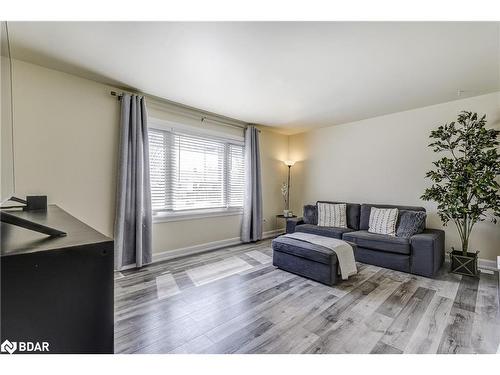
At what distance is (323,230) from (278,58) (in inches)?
105

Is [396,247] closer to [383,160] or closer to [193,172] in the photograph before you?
[383,160]

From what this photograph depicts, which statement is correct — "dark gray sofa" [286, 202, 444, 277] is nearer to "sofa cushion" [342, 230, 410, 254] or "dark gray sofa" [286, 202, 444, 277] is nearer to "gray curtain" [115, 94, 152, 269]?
"sofa cushion" [342, 230, 410, 254]

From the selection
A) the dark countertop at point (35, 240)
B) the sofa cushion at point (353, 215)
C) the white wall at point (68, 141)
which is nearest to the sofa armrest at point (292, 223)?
the sofa cushion at point (353, 215)

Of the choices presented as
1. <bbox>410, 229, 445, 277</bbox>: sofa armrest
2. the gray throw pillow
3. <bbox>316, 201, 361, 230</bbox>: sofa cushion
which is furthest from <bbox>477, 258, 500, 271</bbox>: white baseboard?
<bbox>316, 201, 361, 230</bbox>: sofa cushion

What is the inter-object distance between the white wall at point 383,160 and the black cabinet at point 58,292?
4204mm

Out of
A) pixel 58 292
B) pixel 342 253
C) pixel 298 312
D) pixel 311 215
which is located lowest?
pixel 298 312

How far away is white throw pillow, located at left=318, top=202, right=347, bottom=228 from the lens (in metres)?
3.93

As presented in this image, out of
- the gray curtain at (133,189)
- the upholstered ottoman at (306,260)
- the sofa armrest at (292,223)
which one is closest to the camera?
the upholstered ottoman at (306,260)

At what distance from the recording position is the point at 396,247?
295cm

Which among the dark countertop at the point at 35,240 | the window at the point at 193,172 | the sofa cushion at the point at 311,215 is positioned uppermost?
the window at the point at 193,172

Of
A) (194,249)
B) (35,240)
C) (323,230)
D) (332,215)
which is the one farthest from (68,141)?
(332,215)

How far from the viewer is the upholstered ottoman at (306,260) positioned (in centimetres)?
252

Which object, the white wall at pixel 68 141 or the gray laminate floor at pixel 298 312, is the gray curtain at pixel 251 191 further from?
the white wall at pixel 68 141
